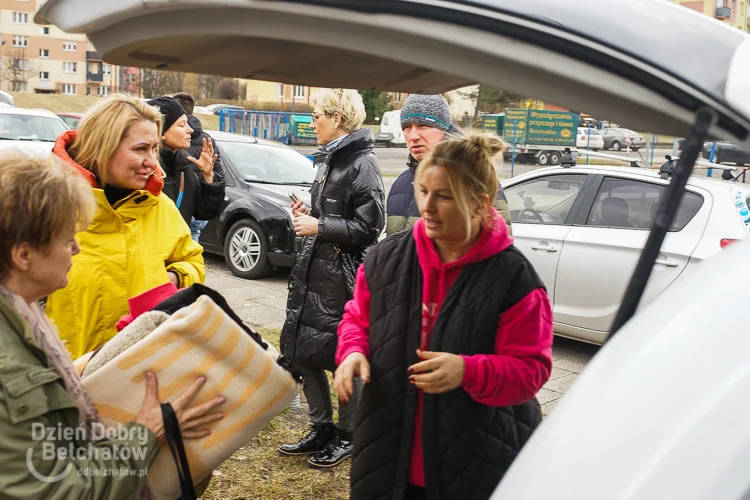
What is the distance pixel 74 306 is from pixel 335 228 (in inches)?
62.8

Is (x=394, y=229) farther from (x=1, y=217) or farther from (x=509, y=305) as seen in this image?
(x=1, y=217)

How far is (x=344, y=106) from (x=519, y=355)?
7.50 ft

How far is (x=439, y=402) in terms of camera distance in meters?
2.16

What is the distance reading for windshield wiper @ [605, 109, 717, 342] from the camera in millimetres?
1196

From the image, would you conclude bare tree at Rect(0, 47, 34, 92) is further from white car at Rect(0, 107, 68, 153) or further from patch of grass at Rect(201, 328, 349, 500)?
patch of grass at Rect(201, 328, 349, 500)

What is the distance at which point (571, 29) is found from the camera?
1116 mm

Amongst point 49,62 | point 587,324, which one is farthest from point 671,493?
point 49,62

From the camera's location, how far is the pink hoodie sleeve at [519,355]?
6.84 ft

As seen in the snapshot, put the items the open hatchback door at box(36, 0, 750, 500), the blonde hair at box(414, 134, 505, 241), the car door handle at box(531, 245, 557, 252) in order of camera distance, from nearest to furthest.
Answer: the open hatchback door at box(36, 0, 750, 500)
the blonde hair at box(414, 134, 505, 241)
the car door handle at box(531, 245, 557, 252)

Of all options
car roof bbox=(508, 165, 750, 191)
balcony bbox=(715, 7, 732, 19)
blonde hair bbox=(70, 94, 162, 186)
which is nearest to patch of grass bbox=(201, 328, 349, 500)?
blonde hair bbox=(70, 94, 162, 186)

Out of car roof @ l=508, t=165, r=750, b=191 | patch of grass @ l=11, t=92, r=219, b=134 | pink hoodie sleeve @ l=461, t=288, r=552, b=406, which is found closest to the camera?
pink hoodie sleeve @ l=461, t=288, r=552, b=406

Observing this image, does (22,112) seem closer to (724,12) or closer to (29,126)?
(29,126)

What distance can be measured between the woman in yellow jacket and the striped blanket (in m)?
0.89

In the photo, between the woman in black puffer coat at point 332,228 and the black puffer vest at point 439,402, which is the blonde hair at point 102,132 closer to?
the black puffer vest at point 439,402
